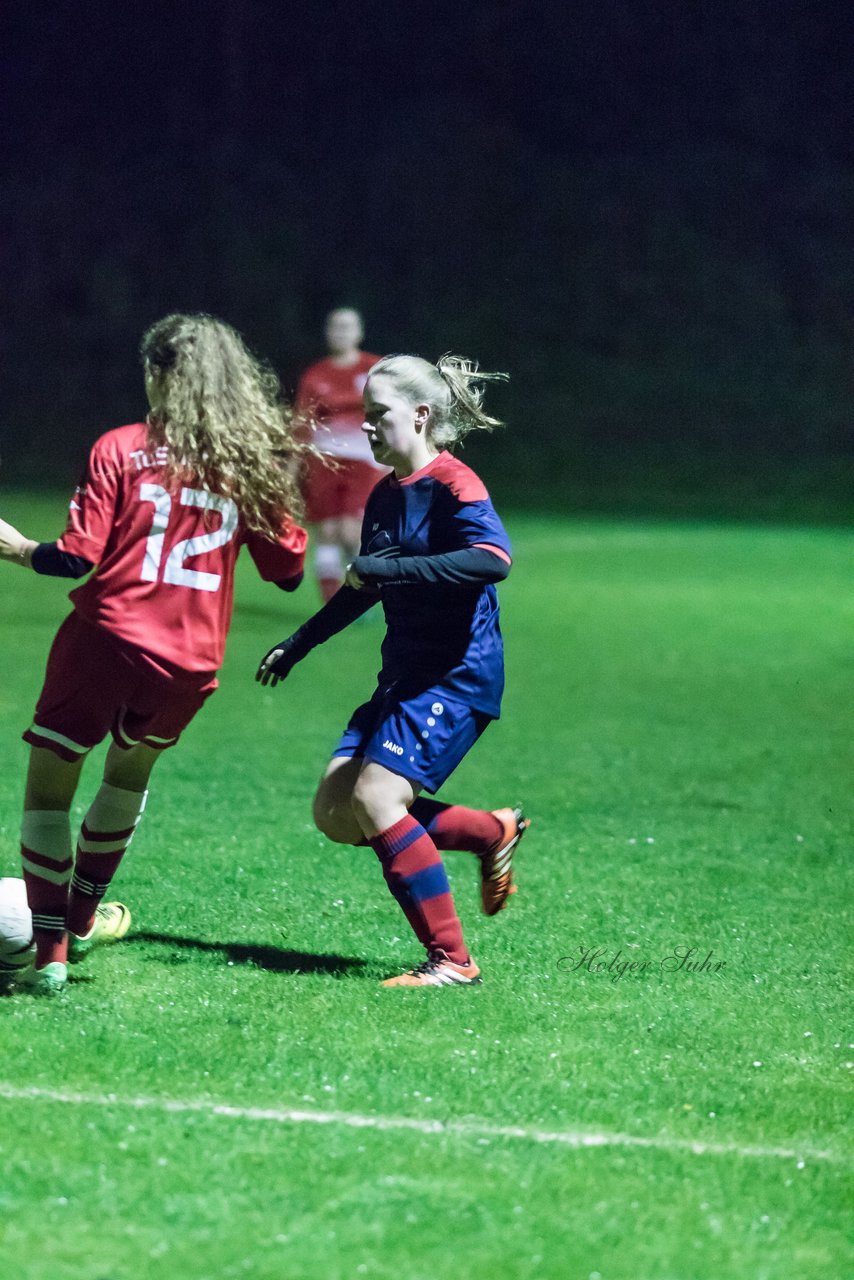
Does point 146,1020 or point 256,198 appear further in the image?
point 256,198

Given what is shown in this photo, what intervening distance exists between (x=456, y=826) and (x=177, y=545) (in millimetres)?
1164

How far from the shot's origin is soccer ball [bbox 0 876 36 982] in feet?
15.4

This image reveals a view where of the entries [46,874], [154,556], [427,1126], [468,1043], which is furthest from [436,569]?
[427,1126]

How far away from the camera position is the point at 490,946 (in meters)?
5.34

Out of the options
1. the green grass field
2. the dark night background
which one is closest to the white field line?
the green grass field

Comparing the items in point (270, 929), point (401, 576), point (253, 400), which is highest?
point (253, 400)

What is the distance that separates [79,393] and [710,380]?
1093 centimetres

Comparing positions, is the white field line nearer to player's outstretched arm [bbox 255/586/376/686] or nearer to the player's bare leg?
the player's bare leg

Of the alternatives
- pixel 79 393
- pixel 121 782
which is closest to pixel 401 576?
pixel 121 782

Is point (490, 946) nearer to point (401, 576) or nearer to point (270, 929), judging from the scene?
point (270, 929)

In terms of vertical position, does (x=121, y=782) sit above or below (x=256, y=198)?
below

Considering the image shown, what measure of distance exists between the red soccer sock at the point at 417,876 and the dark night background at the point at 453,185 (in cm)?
2604

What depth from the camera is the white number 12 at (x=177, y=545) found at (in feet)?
14.8

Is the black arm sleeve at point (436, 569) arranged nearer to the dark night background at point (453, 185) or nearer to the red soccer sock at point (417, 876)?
the red soccer sock at point (417, 876)
